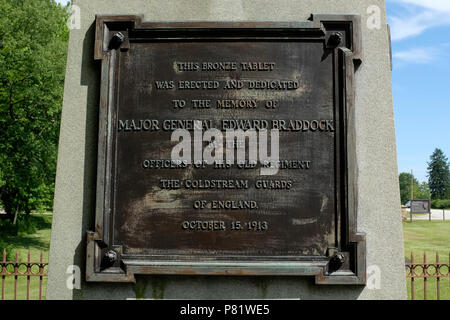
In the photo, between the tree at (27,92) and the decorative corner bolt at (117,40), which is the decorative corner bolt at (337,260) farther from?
the tree at (27,92)

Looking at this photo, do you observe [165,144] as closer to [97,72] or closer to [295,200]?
[97,72]

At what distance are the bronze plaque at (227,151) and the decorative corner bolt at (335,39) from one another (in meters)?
0.01

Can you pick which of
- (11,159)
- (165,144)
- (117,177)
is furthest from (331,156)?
(11,159)

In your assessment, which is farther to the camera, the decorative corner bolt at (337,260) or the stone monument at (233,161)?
the stone monument at (233,161)

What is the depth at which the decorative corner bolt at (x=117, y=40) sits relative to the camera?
159 inches

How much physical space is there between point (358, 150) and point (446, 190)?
11393 centimetres

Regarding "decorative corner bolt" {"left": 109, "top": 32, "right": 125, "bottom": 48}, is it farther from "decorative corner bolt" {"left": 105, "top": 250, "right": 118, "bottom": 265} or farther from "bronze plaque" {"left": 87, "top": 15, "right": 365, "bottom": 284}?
"decorative corner bolt" {"left": 105, "top": 250, "right": 118, "bottom": 265}

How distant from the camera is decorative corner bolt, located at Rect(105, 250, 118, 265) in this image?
A: 148 inches

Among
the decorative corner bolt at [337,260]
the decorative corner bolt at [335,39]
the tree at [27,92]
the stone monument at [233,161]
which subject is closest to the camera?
the decorative corner bolt at [337,260]

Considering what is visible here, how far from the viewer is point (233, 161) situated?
3.94 metres

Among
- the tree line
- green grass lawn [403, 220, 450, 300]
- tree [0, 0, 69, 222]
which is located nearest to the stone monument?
green grass lawn [403, 220, 450, 300]

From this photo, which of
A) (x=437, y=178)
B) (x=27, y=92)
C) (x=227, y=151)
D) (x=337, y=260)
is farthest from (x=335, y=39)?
(x=437, y=178)

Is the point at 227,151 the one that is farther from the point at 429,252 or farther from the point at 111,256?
the point at 429,252

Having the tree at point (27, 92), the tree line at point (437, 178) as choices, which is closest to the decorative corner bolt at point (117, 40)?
the tree at point (27, 92)
